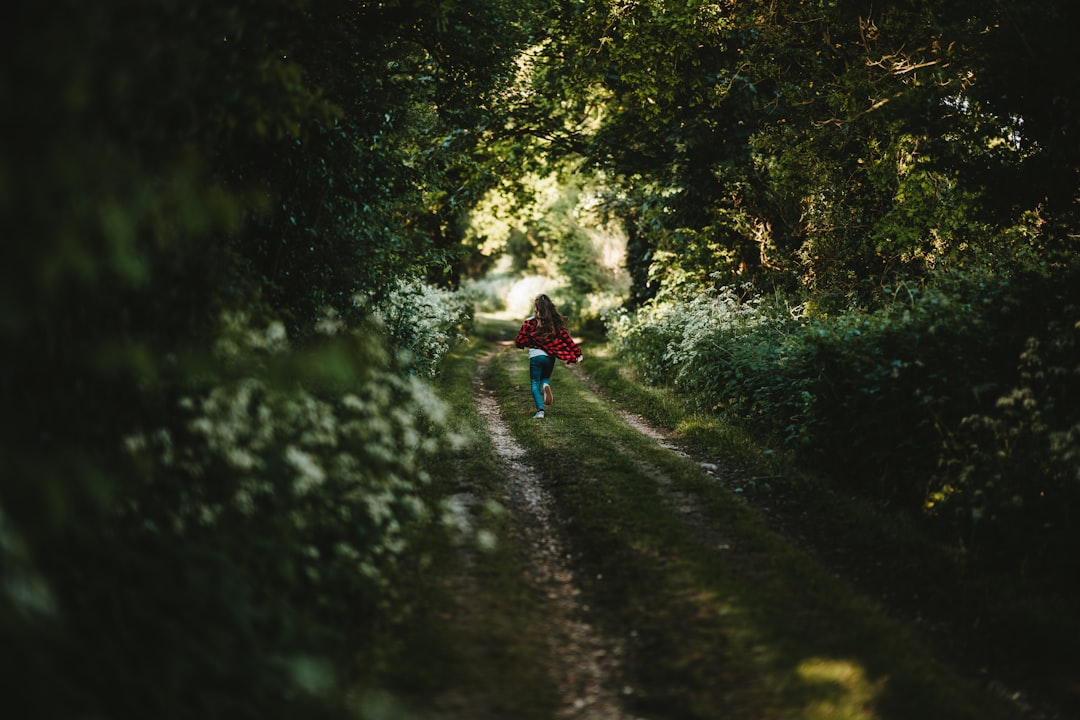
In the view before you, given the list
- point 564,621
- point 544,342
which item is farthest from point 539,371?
point 564,621

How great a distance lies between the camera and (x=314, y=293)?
9055 mm

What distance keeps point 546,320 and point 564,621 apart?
343 inches

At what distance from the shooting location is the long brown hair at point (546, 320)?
45.5ft

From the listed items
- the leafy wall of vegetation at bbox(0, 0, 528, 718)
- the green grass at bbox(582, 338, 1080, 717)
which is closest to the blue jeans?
the green grass at bbox(582, 338, 1080, 717)

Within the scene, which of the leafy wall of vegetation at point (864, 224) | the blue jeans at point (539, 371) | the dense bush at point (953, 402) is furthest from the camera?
the blue jeans at point (539, 371)

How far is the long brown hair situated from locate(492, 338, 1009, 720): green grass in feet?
16.0

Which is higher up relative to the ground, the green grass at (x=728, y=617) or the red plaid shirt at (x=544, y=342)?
the red plaid shirt at (x=544, y=342)

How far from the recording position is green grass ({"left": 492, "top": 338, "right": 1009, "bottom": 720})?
4605 mm

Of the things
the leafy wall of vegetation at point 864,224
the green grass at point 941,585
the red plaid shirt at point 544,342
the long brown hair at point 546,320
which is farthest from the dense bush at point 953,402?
the long brown hair at point 546,320

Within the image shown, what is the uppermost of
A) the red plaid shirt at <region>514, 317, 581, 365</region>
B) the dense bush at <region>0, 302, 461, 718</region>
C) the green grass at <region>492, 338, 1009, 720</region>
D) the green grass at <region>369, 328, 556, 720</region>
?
the red plaid shirt at <region>514, 317, 581, 365</region>

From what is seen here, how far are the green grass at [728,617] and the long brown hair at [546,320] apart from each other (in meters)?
4.89

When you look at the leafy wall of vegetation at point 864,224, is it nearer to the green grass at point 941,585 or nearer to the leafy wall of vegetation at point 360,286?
the leafy wall of vegetation at point 360,286

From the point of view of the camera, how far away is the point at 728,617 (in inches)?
218

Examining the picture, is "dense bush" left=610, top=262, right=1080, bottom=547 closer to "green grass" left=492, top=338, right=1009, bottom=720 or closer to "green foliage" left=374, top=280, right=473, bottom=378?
"green grass" left=492, top=338, right=1009, bottom=720
